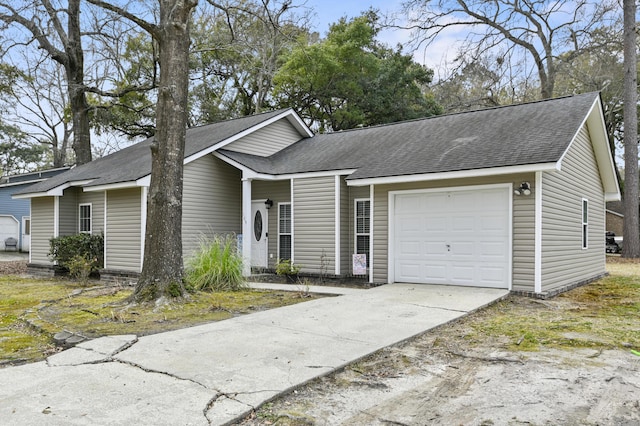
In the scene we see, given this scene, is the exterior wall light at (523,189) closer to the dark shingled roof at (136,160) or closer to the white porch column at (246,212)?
the white porch column at (246,212)

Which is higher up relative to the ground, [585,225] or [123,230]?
[585,225]

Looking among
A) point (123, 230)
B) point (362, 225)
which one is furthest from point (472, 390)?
point (123, 230)

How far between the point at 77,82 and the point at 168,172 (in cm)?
1510

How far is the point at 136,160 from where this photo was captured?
14016 millimetres

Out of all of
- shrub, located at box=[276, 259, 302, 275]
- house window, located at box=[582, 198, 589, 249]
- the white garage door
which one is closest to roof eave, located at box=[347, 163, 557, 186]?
the white garage door

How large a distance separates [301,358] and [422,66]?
23.8 m

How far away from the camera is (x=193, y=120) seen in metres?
27.5

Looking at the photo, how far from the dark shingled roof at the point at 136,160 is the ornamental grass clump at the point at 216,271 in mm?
2863

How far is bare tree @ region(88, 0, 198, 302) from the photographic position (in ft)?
24.9

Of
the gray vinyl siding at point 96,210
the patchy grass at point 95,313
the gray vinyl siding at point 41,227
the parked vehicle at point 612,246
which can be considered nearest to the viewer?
the patchy grass at point 95,313

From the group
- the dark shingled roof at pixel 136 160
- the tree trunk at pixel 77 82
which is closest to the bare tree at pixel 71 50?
the tree trunk at pixel 77 82

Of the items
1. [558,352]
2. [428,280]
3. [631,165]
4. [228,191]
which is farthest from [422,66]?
[558,352]

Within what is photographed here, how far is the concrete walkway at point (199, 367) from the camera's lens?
10.7 feet

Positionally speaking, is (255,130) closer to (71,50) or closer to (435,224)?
(435,224)
